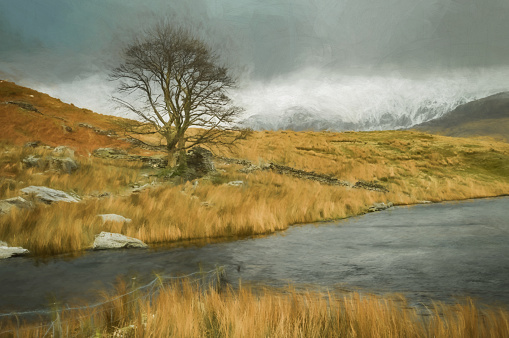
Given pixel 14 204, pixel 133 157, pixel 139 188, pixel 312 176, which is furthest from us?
pixel 133 157

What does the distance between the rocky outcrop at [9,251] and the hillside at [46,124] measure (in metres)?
15.2

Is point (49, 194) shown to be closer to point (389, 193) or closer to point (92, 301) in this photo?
point (92, 301)

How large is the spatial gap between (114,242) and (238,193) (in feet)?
18.1

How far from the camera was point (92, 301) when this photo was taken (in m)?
4.15

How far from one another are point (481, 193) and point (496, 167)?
536 centimetres

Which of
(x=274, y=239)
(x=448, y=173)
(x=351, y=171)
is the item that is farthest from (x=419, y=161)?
(x=274, y=239)

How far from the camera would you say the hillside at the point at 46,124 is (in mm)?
22891

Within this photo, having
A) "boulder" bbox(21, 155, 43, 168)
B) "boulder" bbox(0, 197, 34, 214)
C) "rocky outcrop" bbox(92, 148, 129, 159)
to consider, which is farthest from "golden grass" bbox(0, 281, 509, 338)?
"rocky outcrop" bbox(92, 148, 129, 159)

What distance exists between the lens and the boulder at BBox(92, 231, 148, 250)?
674 cm

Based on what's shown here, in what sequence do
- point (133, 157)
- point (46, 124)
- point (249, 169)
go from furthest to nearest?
point (46, 124)
point (133, 157)
point (249, 169)

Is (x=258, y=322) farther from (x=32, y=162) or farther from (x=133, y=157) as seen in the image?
(x=133, y=157)

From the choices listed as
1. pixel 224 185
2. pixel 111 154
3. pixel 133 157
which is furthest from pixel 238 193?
pixel 111 154

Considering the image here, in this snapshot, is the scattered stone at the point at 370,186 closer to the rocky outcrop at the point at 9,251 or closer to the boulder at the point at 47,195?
the boulder at the point at 47,195

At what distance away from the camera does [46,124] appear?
26094mm
